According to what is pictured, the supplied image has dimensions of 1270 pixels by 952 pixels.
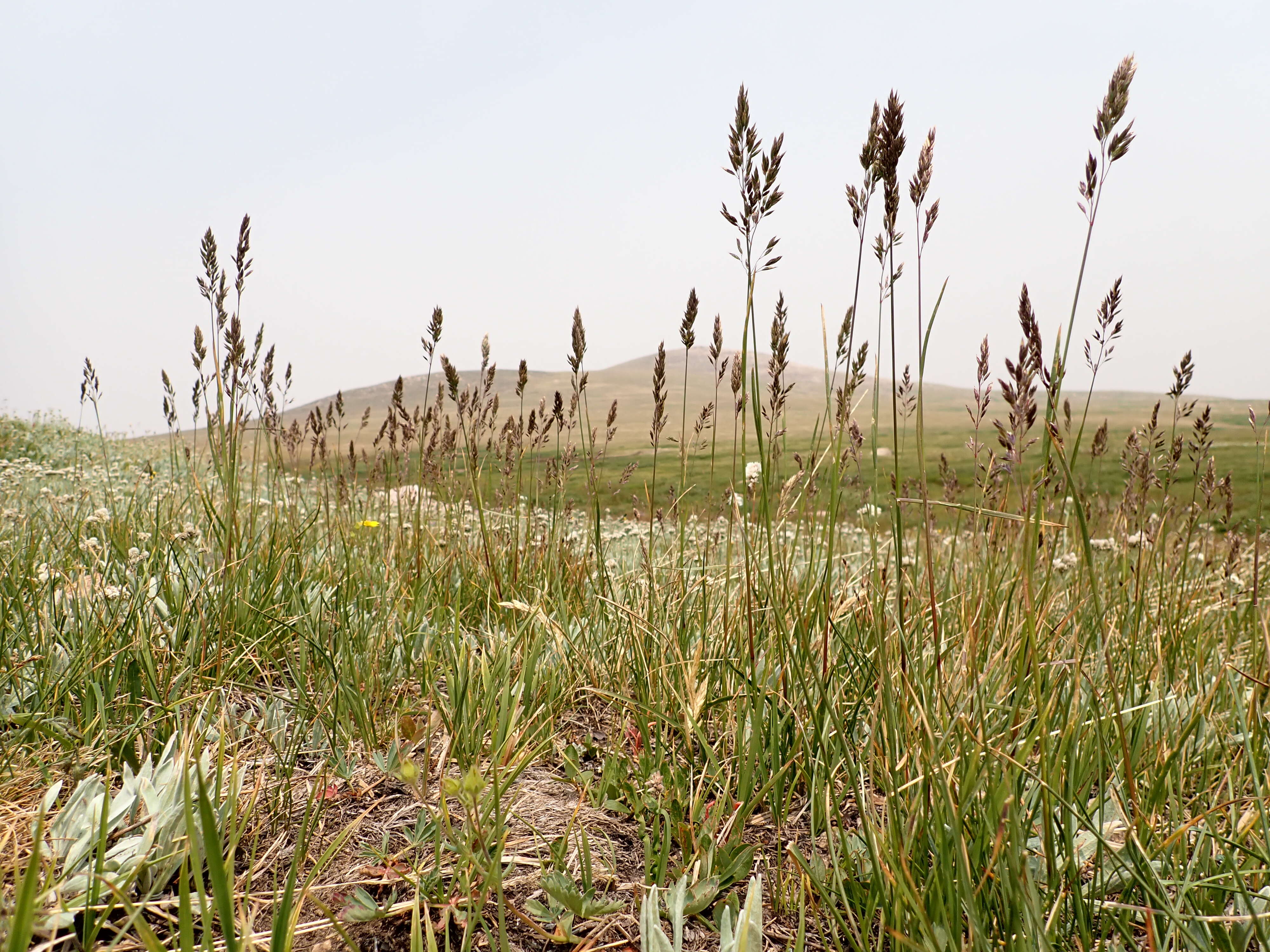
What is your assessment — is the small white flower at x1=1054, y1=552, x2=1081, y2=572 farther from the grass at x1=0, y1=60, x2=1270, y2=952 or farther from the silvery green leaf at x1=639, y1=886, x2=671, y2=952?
the silvery green leaf at x1=639, y1=886, x2=671, y2=952

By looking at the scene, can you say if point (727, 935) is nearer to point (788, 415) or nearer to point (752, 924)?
point (752, 924)

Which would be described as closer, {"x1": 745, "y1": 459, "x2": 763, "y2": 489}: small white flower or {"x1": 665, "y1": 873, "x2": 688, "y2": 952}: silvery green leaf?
{"x1": 665, "y1": 873, "x2": 688, "y2": 952}: silvery green leaf

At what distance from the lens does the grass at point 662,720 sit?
118 cm

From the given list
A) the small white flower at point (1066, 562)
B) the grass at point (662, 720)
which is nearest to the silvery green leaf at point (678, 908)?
the grass at point (662, 720)

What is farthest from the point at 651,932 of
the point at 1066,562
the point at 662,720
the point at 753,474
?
the point at 1066,562

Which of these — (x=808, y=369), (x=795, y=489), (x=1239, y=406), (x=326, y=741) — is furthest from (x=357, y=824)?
(x=808, y=369)

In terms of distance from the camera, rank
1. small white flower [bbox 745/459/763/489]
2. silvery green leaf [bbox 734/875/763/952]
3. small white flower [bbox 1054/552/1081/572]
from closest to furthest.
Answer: silvery green leaf [bbox 734/875/763/952], small white flower [bbox 745/459/763/489], small white flower [bbox 1054/552/1081/572]

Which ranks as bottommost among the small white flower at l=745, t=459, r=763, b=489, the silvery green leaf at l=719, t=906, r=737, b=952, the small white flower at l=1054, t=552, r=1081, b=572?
the silvery green leaf at l=719, t=906, r=737, b=952

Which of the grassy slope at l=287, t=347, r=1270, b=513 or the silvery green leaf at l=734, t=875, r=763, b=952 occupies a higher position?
the grassy slope at l=287, t=347, r=1270, b=513

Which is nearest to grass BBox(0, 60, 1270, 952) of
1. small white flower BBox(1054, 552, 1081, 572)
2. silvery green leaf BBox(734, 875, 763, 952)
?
silvery green leaf BBox(734, 875, 763, 952)

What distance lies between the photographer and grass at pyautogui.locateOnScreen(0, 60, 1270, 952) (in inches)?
46.3

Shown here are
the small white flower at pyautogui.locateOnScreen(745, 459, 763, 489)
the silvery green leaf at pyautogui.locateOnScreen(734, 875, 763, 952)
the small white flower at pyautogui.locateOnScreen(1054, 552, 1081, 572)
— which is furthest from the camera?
the small white flower at pyautogui.locateOnScreen(1054, 552, 1081, 572)

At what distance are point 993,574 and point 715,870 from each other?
95cm

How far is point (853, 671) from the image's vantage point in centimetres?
186
